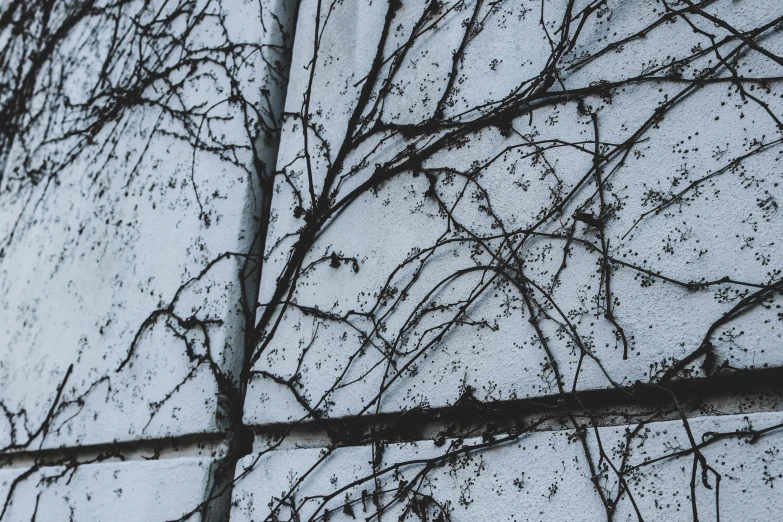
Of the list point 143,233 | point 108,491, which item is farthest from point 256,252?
point 108,491

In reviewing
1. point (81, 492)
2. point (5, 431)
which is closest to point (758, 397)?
point (81, 492)

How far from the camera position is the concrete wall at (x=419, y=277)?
0.88 meters

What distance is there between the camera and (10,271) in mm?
2117

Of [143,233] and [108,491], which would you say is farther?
[143,233]

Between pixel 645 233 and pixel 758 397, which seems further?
pixel 645 233

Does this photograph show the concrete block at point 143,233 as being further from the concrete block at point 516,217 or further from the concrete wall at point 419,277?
the concrete block at point 516,217

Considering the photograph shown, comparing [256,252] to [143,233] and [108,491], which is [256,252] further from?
[108,491]

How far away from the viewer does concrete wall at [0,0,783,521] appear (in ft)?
2.88

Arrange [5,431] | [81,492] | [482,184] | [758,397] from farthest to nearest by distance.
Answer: [5,431]
[81,492]
[482,184]
[758,397]

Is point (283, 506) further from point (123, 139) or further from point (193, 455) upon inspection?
point (123, 139)

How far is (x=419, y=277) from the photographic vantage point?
1.17 m

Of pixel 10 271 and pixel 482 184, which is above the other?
pixel 10 271

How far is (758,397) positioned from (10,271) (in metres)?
2.11

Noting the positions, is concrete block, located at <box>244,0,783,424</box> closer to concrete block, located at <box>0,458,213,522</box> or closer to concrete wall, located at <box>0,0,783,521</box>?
→ concrete wall, located at <box>0,0,783,521</box>
